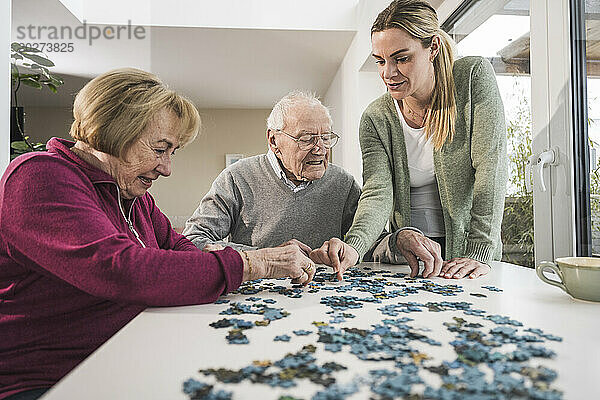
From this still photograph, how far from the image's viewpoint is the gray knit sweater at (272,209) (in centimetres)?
229

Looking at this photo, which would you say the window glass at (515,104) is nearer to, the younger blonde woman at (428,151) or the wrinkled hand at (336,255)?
the younger blonde woman at (428,151)

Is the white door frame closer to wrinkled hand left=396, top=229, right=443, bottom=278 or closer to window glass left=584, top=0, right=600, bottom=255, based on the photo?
window glass left=584, top=0, right=600, bottom=255

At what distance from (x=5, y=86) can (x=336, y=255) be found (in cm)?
189

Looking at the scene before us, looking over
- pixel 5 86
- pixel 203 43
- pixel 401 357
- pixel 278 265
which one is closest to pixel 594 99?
pixel 278 265

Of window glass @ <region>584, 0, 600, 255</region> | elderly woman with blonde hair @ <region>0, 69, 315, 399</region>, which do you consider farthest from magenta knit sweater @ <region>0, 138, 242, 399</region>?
window glass @ <region>584, 0, 600, 255</region>

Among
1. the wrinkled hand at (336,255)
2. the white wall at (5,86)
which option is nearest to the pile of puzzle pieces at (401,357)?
the wrinkled hand at (336,255)

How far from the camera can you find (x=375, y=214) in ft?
6.43

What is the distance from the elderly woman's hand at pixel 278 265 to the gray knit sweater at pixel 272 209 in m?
0.85

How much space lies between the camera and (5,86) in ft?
8.31

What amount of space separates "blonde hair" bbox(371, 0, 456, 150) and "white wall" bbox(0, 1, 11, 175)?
1758 millimetres

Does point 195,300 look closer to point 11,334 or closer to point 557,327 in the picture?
point 11,334

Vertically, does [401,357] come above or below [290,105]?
below

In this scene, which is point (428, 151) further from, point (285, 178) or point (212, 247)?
point (212, 247)

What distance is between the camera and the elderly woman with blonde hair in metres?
1.13
